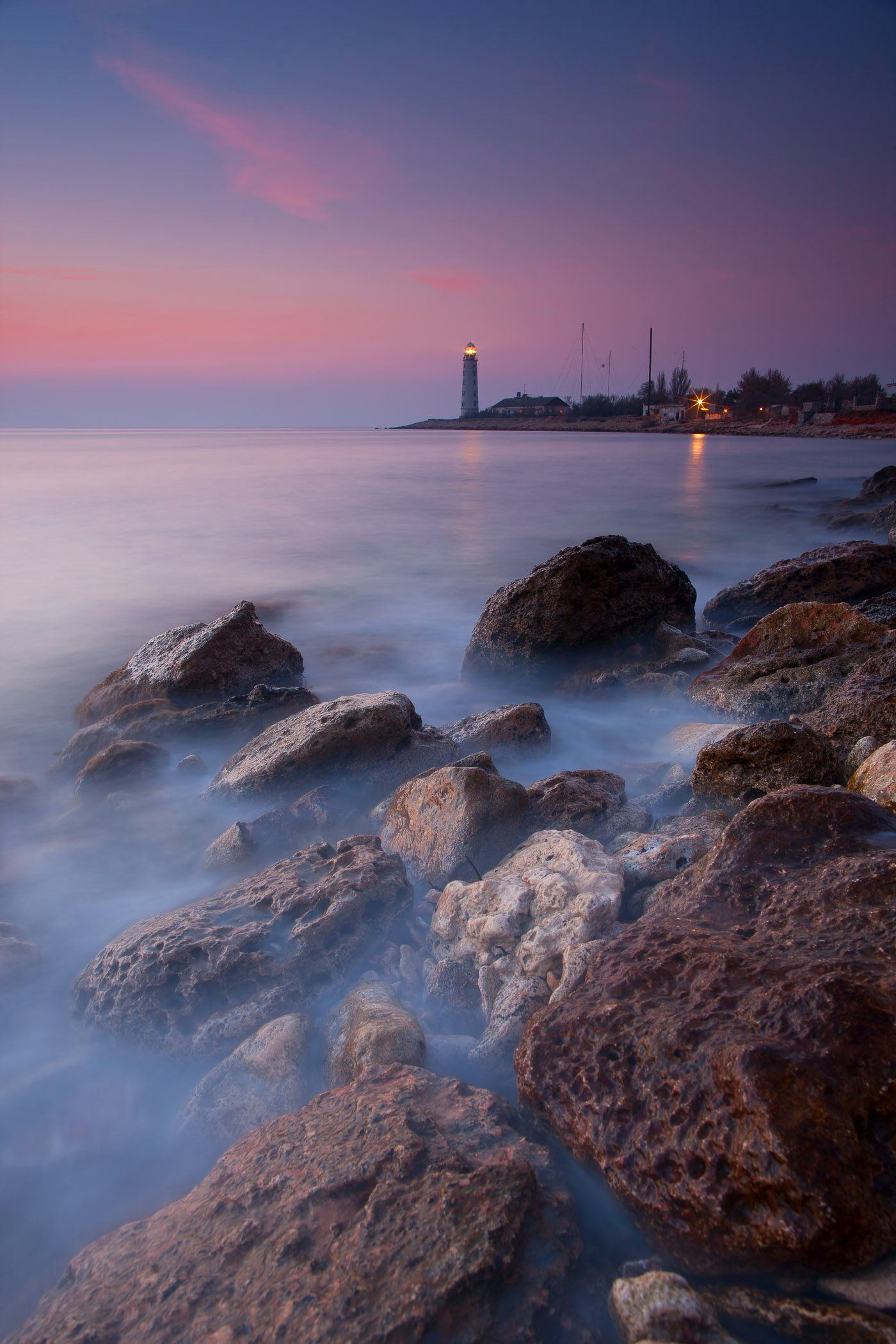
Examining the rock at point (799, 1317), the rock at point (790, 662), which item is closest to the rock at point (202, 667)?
the rock at point (790, 662)

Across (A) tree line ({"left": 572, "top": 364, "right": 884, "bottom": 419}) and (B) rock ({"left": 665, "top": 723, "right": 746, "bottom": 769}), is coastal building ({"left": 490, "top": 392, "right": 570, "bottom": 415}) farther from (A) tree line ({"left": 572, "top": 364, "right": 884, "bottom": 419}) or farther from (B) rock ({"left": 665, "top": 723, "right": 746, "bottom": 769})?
(B) rock ({"left": 665, "top": 723, "right": 746, "bottom": 769})

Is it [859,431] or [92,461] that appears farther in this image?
[859,431]

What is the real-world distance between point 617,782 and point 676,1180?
2533 mm

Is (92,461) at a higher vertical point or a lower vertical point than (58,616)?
higher

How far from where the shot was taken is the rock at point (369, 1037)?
2404 mm

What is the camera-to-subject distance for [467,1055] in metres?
2.55

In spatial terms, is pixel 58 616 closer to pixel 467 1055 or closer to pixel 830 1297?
pixel 467 1055

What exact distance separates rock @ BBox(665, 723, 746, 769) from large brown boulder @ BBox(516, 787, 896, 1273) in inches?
88.7

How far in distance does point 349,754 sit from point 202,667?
2.00m

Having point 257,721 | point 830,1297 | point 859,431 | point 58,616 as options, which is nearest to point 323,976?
point 830,1297

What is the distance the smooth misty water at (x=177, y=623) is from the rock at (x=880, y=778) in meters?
2.28

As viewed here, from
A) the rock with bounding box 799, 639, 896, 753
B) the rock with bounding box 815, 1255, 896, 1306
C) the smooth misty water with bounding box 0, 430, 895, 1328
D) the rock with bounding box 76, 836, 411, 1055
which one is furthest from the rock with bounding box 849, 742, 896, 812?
the smooth misty water with bounding box 0, 430, 895, 1328

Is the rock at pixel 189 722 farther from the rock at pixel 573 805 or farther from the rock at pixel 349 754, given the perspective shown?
the rock at pixel 573 805

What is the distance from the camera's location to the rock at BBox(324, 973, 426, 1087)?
2404 millimetres
